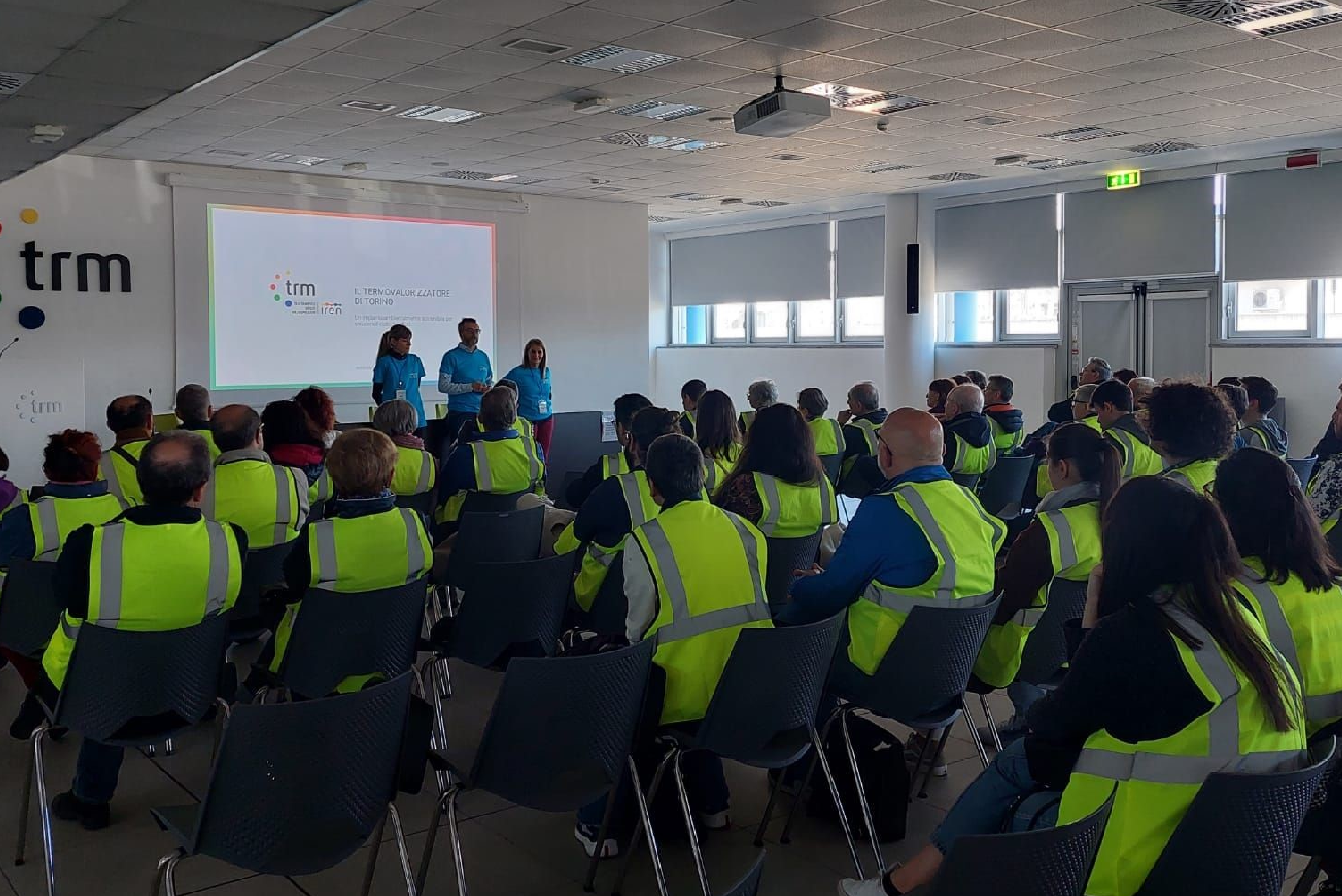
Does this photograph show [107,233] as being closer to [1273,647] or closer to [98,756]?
[98,756]

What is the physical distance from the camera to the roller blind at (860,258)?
592 inches

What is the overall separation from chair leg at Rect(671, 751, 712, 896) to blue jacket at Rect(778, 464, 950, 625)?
2.11 feet

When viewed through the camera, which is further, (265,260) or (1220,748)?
(265,260)

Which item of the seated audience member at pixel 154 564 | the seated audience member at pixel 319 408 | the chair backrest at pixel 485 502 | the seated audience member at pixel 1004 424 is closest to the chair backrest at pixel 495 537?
the chair backrest at pixel 485 502

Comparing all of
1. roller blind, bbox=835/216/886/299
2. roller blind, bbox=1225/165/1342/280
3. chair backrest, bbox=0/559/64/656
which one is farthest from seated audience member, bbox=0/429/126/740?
roller blind, bbox=835/216/886/299

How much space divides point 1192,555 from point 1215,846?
53 centimetres

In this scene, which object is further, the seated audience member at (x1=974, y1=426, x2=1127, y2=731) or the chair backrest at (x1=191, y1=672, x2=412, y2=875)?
the seated audience member at (x1=974, y1=426, x2=1127, y2=731)

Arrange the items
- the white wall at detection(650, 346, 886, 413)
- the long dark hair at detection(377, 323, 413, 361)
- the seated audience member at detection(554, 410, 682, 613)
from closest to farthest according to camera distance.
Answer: the seated audience member at detection(554, 410, 682, 613) < the long dark hair at detection(377, 323, 413, 361) < the white wall at detection(650, 346, 886, 413)

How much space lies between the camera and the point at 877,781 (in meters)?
3.41

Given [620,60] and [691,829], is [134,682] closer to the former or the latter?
[691,829]

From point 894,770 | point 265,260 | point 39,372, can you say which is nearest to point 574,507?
point 894,770

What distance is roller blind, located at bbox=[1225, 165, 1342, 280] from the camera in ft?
34.4

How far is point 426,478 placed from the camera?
5668 mm

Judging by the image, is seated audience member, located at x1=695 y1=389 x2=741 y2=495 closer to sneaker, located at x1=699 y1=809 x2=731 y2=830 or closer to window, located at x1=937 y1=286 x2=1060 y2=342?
sneaker, located at x1=699 y1=809 x2=731 y2=830
